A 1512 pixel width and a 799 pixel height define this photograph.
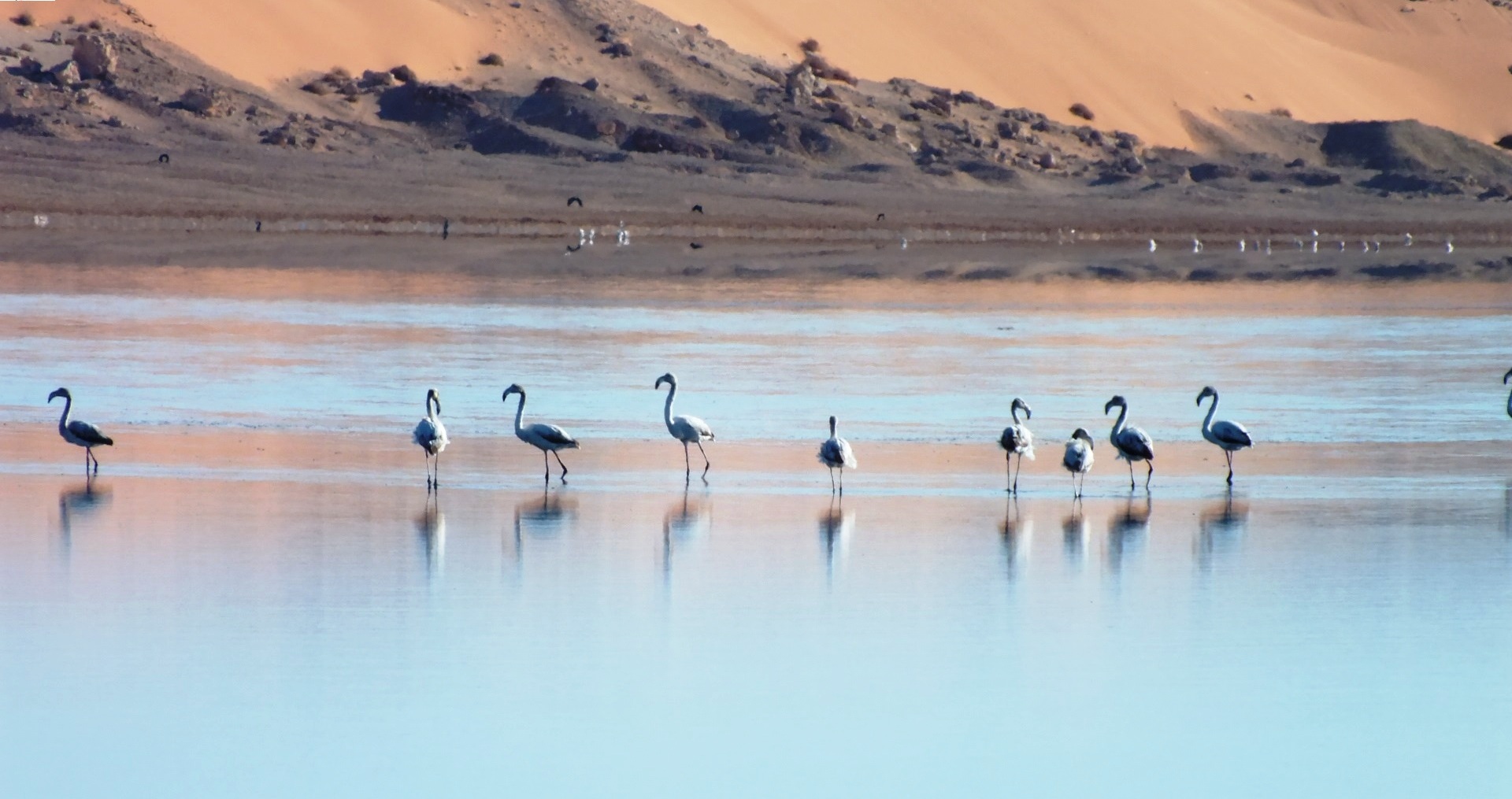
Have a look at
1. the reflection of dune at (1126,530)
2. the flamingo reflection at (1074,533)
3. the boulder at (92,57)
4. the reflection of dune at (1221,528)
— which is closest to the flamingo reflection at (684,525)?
the flamingo reflection at (1074,533)

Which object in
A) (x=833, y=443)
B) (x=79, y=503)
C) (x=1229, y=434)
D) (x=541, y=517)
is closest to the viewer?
(x=541, y=517)

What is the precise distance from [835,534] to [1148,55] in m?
83.1

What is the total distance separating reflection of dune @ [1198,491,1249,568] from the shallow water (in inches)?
2.1

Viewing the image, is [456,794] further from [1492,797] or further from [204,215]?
[204,215]

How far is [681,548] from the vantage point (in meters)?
11.7

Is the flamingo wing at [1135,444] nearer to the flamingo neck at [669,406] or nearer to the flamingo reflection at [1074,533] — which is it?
the flamingo reflection at [1074,533]

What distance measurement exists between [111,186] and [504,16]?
76.2 ft

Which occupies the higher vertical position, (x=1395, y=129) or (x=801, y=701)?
(x=1395, y=129)

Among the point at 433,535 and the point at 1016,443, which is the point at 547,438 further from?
the point at 1016,443

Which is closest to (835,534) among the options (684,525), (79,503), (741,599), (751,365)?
(684,525)

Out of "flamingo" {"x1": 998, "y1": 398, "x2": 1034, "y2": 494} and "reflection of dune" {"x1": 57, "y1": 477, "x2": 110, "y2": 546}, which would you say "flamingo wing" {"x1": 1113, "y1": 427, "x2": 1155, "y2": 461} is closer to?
"flamingo" {"x1": 998, "y1": 398, "x2": 1034, "y2": 494}

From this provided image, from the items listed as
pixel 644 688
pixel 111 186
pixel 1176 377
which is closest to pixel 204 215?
pixel 111 186

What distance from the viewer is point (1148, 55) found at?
3642 inches

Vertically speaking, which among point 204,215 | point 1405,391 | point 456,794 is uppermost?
point 204,215
